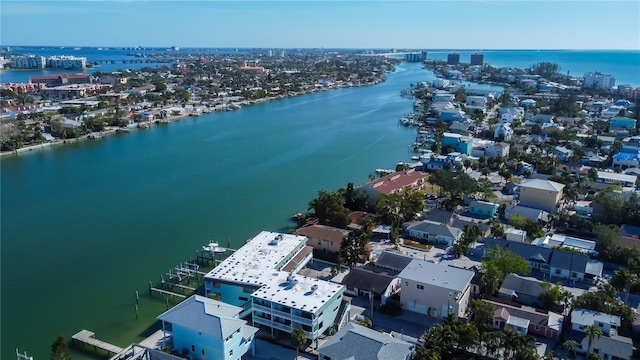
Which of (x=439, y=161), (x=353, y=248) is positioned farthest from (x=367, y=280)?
(x=439, y=161)

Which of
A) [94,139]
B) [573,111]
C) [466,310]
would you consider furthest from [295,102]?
[466,310]

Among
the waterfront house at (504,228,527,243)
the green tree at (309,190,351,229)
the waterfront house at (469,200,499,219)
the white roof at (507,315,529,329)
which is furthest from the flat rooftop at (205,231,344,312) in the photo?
the waterfront house at (469,200,499,219)

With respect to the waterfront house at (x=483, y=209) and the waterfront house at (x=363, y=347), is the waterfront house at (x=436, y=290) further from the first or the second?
the waterfront house at (x=483, y=209)

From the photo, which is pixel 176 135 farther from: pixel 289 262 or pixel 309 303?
pixel 309 303

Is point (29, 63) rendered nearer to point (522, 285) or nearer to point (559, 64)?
point (522, 285)

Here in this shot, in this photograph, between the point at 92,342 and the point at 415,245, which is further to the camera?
the point at 415,245

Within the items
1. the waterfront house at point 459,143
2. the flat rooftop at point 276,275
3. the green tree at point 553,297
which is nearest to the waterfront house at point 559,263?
the green tree at point 553,297
